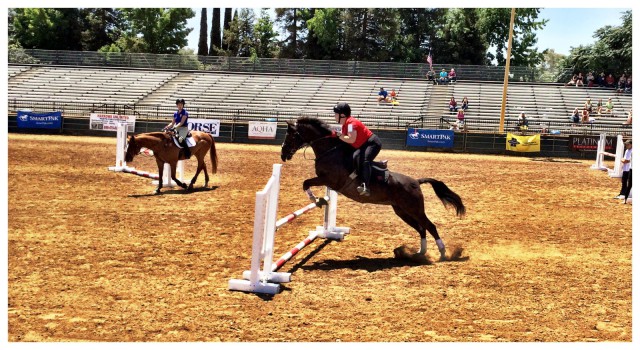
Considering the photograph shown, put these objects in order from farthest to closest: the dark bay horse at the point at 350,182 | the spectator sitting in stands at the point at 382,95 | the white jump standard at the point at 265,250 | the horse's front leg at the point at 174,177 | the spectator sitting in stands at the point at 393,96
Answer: the spectator sitting in stands at the point at 393,96 < the spectator sitting in stands at the point at 382,95 < the horse's front leg at the point at 174,177 < the dark bay horse at the point at 350,182 < the white jump standard at the point at 265,250

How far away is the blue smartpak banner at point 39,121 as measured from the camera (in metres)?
34.1

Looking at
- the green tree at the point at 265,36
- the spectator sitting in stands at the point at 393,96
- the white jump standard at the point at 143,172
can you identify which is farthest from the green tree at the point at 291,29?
the white jump standard at the point at 143,172

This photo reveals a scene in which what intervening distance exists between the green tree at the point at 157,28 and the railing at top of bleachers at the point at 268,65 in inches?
304

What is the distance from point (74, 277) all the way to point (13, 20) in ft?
201

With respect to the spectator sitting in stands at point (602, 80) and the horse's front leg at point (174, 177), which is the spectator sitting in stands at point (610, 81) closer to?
the spectator sitting in stands at point (602, 80)

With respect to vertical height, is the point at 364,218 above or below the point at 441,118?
below

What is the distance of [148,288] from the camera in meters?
7.19

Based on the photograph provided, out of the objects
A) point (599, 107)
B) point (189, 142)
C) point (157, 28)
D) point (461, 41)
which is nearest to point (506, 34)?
→ point (461, 41)

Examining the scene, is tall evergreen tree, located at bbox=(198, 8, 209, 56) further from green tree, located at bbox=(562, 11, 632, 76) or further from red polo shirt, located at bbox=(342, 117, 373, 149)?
red polo shirt, located at bbox=(342, 117, 373, 149)

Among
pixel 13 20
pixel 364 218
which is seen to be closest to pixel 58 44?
pixel 13 20

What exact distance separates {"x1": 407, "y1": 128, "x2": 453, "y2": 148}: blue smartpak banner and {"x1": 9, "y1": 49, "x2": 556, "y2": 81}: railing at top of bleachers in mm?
15368

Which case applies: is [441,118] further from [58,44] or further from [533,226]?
[58,44]

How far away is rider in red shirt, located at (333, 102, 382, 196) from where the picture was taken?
9031 mm

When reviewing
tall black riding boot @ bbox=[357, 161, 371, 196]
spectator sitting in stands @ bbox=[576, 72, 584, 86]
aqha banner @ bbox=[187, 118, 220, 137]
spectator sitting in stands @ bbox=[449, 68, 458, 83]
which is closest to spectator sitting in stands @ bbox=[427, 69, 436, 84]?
spectator sitting in stands @ bbox=[449, 68, 458, 83]
